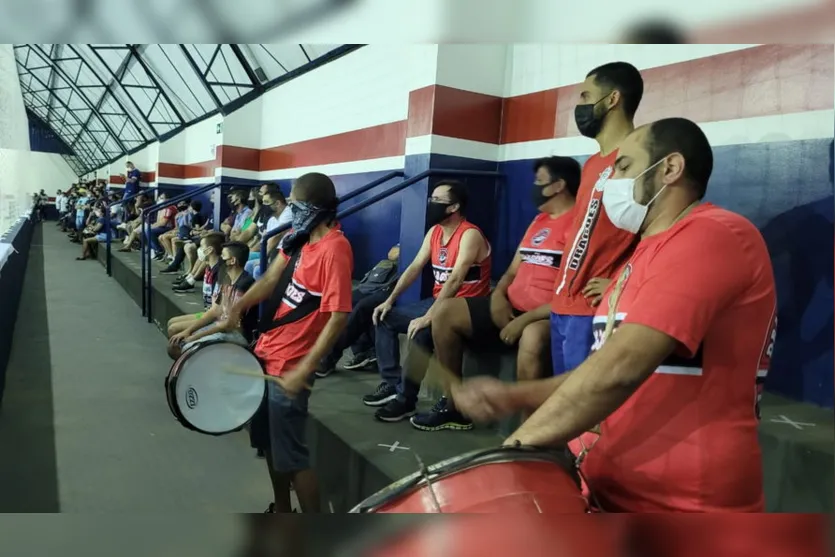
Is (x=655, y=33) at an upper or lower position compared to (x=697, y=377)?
upper

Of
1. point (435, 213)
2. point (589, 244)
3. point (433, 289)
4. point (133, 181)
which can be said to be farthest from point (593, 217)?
point (133, 181)

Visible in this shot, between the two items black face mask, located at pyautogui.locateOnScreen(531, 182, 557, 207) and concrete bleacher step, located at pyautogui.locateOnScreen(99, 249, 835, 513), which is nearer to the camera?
concrete bleacher step, located at pyautogui.locateOnScreen(99, 249, 835, 513)

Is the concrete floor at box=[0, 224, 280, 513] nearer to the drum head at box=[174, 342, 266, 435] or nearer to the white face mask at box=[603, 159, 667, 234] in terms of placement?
the drum head at box=[174, 342, 266, 435]

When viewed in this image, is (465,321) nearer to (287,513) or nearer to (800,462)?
(287,513)

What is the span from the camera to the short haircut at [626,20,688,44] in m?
1.13

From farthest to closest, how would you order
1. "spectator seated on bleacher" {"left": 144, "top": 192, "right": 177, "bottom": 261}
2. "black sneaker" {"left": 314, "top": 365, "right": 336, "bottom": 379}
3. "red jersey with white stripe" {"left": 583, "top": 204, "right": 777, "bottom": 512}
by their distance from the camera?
"spectator seated on bleacher" {"left": 144, "top": 192, "right": 177, "bottom": 261} → "black sneaker" {"left": 314, "top": 365, "right": 336, "bottom": 379} → "red jersey with white stripe" {"left": 583, "top": 204, "right": 777, "bottom": 512}

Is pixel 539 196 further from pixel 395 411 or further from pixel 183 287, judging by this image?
pixel 183 287

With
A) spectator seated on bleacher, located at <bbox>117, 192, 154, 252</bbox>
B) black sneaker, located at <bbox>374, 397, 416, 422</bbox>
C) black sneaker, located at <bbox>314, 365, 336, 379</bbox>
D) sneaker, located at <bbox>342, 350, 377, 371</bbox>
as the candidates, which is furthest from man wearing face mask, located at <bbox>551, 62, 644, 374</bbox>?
spectator seated on bleacher, located at <bbox>117, 192, 154, 252</bbox>

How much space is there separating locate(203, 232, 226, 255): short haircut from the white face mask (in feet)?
3.36

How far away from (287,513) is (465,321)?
2.28ft

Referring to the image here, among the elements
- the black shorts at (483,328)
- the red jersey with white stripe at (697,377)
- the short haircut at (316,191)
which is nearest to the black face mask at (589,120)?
the red jersey with white stripe at (697,377)

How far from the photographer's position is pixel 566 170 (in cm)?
136

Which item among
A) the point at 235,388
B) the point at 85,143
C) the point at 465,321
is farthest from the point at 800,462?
the point at 85,143

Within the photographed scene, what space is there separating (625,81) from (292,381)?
1087 millimetres
